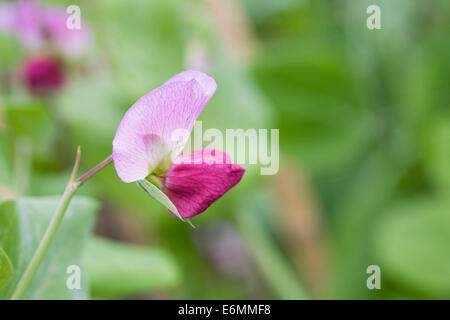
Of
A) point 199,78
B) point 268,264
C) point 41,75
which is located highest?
point 41,75

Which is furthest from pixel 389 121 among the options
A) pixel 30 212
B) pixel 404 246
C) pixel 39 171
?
pixel 30 212

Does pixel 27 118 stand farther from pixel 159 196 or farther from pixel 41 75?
pixel 159 196

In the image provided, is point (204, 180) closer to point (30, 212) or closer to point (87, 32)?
point (30, 212)

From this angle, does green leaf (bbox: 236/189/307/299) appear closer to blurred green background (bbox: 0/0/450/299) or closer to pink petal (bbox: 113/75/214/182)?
blurred green background (bbox: 0/0/450/299)

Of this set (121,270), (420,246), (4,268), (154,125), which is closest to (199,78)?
(154,125)

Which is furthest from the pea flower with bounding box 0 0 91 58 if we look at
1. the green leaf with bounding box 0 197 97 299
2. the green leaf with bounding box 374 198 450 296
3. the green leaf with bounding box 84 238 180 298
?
the green leaf with bounding box 374 198 450 296

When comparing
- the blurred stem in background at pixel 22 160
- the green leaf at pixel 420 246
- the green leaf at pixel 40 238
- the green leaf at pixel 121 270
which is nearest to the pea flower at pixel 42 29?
the blurred stem in background at pixel 22 160
